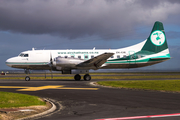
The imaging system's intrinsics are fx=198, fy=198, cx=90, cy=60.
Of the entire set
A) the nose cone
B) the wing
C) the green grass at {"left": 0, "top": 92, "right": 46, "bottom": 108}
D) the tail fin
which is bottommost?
the green grass at {"left": 0, "top": 92, "right": 46, "bottom": 108}

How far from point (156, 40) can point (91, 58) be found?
12793mm

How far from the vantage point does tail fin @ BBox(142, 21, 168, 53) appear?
33.4 metres

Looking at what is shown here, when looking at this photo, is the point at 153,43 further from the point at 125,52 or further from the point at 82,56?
the point at 82,56

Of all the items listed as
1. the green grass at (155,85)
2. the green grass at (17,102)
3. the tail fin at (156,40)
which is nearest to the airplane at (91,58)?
the tail fin at (156,40)

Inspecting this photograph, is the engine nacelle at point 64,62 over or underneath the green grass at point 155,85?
over

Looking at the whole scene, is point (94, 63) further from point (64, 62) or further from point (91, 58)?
point (64, 62)

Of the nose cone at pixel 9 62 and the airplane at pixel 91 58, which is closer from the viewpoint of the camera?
the airplane at pixel 91 58

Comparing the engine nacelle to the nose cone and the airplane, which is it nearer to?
the airplane

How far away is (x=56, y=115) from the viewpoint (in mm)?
7988

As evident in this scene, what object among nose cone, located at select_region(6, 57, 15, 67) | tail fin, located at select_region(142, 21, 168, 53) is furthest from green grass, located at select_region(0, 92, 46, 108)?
→ tail fin, located at select_region(142, 21, 168, 53)

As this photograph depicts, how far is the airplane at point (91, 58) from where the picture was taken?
95.0 ft

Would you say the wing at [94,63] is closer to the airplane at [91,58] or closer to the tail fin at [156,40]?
the airplane at [91,58]

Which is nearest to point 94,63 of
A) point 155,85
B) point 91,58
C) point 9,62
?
point 91,58

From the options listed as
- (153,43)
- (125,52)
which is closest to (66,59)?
(125,52)
